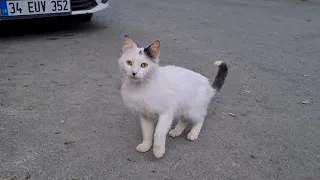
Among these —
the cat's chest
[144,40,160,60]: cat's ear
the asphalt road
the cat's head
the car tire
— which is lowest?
the car tire

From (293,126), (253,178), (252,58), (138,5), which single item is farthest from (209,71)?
(138,5)

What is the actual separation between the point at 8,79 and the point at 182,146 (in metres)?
2.38

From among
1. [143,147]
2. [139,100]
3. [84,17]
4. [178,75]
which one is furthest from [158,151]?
[84,17]

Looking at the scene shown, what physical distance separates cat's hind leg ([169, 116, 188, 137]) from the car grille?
3.54 m

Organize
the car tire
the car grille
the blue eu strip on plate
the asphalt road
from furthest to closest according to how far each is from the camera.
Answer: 1. the car tire
2. the car grille
3. the blue eu strip on plate
4. the asphalt road

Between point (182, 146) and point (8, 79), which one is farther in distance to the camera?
point (8, 79)

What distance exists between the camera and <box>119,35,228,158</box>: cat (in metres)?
2.55

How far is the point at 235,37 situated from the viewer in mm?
6578

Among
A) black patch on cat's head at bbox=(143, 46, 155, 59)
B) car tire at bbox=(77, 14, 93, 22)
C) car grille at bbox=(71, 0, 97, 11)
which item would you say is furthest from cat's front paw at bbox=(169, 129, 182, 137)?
car tire at bbox=(77, 14, 93, 22)

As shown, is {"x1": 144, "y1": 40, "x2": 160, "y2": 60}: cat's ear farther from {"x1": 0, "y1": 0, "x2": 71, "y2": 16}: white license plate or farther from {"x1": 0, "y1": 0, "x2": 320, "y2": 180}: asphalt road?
{"x1": 0, "y1": 0, "x2": 71, "y2": 16}: white license plate

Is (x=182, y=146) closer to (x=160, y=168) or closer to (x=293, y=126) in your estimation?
(x=160, y=168)

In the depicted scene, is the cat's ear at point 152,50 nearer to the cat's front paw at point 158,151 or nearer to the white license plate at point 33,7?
the cat's front paw at point 158,151

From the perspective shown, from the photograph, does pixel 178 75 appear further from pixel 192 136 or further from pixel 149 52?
pixel 192 136

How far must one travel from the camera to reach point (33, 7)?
543 centimetres
